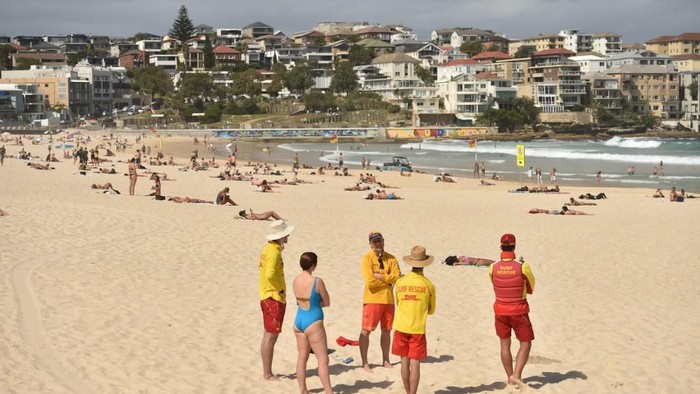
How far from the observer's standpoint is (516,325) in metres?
6.93

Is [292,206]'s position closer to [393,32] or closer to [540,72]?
[540,72]

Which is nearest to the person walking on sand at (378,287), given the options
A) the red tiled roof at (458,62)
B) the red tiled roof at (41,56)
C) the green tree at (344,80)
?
the green tree at (344,80)

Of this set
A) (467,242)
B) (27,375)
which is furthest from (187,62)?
(27,375)

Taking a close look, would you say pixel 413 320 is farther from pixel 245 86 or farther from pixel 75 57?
pixel 75 57

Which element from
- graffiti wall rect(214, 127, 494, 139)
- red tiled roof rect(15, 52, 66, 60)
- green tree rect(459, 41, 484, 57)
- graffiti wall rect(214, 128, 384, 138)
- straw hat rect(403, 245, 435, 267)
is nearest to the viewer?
straw hat rect(403, 245, 435, 267)

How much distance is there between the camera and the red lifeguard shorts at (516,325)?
6914 mm

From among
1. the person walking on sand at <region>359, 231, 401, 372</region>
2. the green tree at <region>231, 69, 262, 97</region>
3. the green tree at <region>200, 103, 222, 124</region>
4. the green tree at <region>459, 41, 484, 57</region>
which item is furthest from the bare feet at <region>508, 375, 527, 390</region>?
the green tree at <region>459, 41, 484, 57</region>

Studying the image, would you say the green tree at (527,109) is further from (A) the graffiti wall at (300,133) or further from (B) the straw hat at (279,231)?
(B) the straw hat at (279,231)

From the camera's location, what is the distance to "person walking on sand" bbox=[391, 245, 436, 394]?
649 centimetres

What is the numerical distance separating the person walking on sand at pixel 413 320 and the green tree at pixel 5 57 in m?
122

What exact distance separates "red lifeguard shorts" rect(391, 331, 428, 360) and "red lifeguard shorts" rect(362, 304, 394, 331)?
804 mm

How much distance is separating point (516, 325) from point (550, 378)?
85 cm

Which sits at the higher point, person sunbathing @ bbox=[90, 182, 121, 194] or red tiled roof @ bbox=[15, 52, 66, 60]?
red tiled roof @ bbox=[15, 52, 66, 60]

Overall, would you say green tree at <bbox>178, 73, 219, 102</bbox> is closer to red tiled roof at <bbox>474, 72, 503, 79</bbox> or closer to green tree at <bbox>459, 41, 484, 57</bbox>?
red tiled roof at <bbox>474, 72, 503, 79</bbox>
